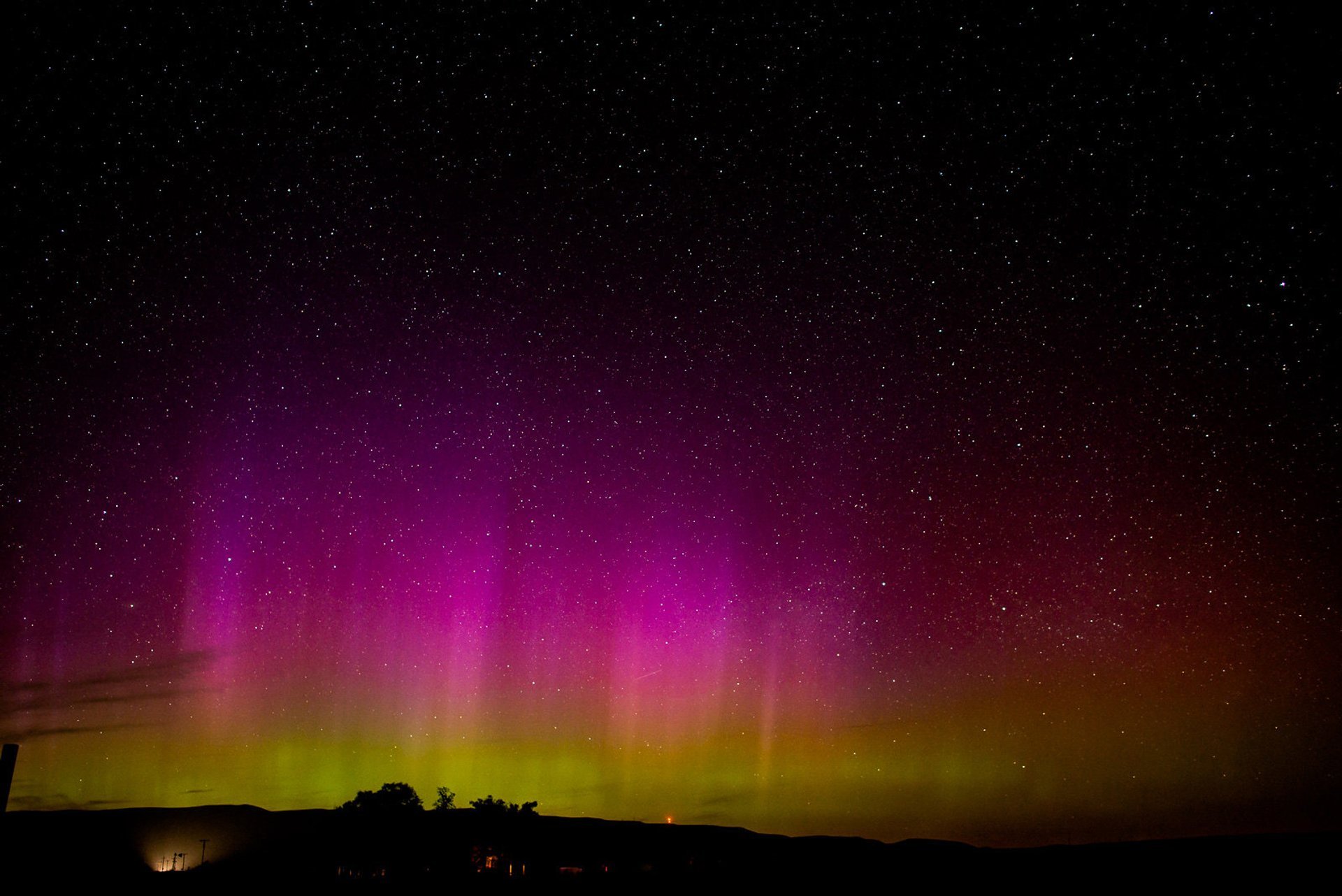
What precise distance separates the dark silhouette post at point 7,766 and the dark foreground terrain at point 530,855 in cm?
100

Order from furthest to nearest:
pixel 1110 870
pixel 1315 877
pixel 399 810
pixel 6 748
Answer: pixel 399 810 → pixel 1110 870 → pixel 1315 877 → pixel 6 748

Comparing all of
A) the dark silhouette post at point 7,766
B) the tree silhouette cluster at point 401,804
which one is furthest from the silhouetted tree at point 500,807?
the dark silhouette post at point 7,766

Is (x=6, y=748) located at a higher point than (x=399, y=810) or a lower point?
higher

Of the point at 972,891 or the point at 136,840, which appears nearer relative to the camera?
the point at 972,891

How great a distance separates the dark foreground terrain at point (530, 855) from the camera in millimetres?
21781

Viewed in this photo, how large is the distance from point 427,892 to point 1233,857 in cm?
2287

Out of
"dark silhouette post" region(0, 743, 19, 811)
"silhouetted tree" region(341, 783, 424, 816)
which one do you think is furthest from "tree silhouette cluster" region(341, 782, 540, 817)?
"dark silhouette post" region(0, 743, 19, 811)

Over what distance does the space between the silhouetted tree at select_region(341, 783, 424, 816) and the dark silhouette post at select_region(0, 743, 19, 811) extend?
70.5 feet

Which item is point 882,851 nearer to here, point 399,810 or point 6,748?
point 399,810

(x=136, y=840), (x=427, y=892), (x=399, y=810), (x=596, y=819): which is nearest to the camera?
(x=427, y=892)

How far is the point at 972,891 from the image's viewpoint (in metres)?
19.9

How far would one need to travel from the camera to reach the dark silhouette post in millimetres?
16906

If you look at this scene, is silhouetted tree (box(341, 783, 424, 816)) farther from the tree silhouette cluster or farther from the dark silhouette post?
the dark silhouette post

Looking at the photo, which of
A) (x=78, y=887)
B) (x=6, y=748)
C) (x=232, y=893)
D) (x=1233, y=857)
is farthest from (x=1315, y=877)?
(x=6, y=748)
